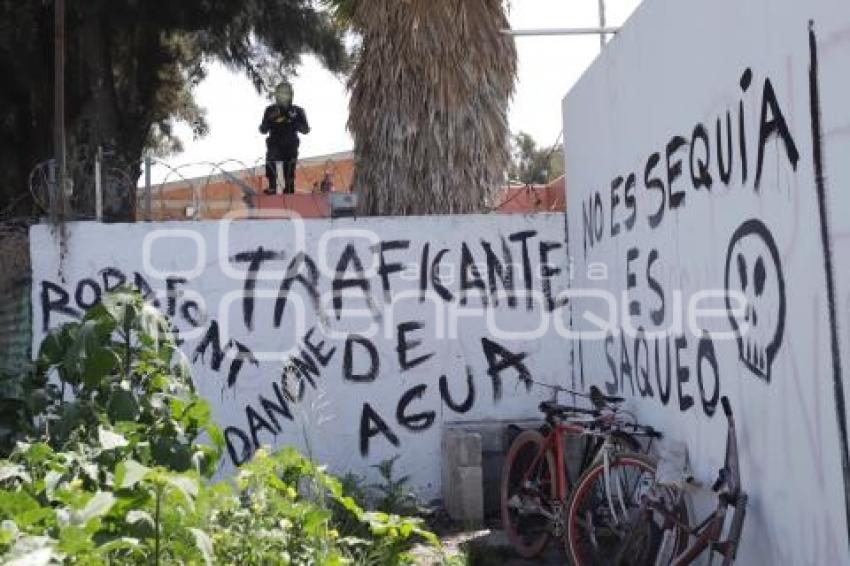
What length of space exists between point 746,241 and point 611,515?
173cm

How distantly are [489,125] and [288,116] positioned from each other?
2901 millimetres

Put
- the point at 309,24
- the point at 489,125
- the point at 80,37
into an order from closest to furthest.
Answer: the point at 489,125, the point at 80,37, the point at 309,24

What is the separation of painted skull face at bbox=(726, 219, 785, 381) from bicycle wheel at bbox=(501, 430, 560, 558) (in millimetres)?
1847

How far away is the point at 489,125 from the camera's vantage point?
29.1ft

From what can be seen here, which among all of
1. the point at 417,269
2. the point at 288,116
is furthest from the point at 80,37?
the point at 417,269

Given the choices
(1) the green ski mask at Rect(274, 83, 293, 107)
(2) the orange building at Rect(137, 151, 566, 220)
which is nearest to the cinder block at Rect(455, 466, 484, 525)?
(2) the orange building at Rect(137, 151, 566, 220)

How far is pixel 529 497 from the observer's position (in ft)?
20.0

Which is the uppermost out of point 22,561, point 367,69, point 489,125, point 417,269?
point 367,69

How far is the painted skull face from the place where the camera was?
161 inches

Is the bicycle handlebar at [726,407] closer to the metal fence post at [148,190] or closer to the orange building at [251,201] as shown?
the orange building at [251,201]

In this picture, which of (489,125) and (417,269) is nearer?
(417,269)

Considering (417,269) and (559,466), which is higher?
(417,269)

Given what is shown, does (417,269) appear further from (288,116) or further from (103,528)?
(103,528)

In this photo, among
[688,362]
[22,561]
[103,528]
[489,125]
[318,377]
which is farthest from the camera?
[489,125]
